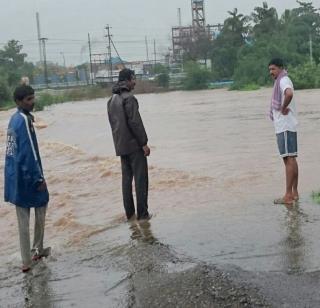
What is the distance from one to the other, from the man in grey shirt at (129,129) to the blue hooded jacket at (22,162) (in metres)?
1.43

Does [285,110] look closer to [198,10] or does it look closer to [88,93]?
[88,93]

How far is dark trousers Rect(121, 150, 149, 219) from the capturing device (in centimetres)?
695

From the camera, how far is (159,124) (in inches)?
1091

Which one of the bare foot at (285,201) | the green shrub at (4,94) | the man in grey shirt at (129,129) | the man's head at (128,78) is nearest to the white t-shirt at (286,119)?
the bare foot at (285,201)

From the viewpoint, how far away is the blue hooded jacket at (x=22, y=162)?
5.44 meters

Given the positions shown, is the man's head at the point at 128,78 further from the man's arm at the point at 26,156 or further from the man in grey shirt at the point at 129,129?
the man's arm at the point at 26,156

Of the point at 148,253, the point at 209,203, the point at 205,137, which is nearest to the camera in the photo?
the point at 148,253

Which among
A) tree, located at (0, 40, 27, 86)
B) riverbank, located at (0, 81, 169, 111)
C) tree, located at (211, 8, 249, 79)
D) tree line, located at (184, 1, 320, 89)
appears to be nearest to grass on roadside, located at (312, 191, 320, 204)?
tree line, located at (184, 1, 320, 89)

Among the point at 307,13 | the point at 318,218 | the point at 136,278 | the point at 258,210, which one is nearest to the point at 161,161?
the point at 258,210

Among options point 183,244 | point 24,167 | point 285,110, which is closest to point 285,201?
point 285,110

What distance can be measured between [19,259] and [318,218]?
3.23 m

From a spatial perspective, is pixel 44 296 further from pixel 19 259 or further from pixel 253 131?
pixel 253 131

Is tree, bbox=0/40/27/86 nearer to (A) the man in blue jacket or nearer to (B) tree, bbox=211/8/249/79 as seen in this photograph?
(B) tree, bbox=211/8/249/79

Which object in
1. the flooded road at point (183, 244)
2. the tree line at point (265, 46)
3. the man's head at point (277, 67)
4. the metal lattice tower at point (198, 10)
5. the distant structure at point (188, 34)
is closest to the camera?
the flooded road at point (183, 244)
